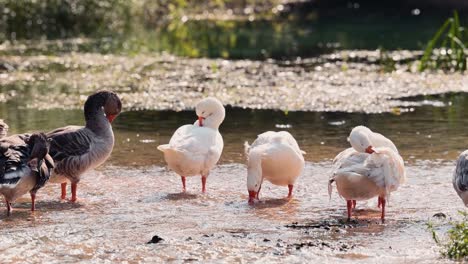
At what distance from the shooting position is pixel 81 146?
9852mm

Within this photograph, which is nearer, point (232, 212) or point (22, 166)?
point (22, 166)

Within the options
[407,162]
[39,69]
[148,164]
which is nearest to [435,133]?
[407,162]

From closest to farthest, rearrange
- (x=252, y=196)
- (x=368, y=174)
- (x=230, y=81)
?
(x=368, y=174) → (x=252, y=196) → (x=230, y=81)

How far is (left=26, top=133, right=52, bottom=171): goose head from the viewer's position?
346 inches

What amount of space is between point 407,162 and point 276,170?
245 cm

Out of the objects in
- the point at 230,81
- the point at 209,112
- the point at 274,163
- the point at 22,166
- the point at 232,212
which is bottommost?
the point at 232,212

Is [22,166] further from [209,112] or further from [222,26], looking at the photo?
[222,26]

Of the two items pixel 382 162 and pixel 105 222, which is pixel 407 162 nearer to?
pixel 382 162

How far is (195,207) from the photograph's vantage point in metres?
9.44

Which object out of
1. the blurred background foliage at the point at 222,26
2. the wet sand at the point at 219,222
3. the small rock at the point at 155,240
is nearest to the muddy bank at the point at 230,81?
the blurred background foliage at the point at 222,26

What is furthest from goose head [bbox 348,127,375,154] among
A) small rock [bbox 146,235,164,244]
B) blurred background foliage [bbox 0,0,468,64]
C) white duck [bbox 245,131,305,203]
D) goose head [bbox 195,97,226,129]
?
blurred background foliage [bbox 0,0,468,64]

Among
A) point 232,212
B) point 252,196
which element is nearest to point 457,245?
point 232,212

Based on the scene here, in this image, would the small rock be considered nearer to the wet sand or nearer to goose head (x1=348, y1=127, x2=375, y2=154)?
the wet sand

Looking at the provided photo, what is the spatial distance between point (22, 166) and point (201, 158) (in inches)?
82.8
